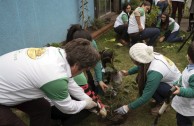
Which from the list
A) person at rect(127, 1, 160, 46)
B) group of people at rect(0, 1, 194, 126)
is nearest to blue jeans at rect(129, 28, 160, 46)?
person at rect(127, 1, 160, 46)

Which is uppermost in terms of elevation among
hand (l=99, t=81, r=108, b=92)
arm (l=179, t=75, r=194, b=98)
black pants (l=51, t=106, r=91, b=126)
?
arm (l=179, t=75, r=194, b=98)

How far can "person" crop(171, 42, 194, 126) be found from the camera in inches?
96.3

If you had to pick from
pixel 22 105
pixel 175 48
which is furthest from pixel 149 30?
pixel 22 105

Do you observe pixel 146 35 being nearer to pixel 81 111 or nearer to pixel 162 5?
pixel 162 5

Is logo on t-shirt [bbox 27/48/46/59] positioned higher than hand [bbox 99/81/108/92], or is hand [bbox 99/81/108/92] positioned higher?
logo on t-shirt [bbox 27/48/46/59]

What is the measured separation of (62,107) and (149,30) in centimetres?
399

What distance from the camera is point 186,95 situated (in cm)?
245

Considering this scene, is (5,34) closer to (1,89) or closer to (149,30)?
(1,89)

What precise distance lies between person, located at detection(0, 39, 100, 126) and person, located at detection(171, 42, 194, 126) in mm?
926

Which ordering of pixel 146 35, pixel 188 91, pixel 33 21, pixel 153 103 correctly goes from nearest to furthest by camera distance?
1. pixel 188 91
2. pixel 153 103
3. pixel 33 21
4. pixel 146 35

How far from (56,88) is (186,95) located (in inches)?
48.3

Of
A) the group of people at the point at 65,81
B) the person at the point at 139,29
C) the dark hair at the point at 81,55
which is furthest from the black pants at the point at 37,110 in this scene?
the person at the point at 139,29

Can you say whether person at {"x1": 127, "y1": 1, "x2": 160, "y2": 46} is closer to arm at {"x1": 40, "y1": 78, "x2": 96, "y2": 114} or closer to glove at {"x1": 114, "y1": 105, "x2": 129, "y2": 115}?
glove at {"x1": 114, "y1": 105, "x2": 129, "y2": 115}

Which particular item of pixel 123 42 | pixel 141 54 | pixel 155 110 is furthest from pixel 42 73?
pixel 123 42
